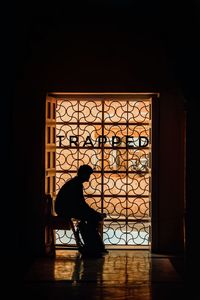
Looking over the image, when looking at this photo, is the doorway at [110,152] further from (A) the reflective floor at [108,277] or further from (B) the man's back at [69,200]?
(B) the man's back at [69,200]

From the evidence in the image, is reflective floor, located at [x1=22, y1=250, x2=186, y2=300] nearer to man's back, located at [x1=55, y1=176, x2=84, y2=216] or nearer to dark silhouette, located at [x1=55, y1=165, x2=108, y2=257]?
dark silhouette, located at [x1=55, y1=165, x2=108, y2=257]

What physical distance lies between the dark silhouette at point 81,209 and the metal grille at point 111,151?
0.74m

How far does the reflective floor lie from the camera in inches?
348

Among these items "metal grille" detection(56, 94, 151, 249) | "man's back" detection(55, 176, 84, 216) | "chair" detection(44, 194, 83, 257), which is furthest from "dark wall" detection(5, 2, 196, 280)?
"metal grille" detection(56, 94, 151, 249)

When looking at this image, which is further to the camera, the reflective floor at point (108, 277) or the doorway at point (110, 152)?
the doorway at point (110, 152)

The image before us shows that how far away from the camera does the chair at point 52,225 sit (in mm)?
11469

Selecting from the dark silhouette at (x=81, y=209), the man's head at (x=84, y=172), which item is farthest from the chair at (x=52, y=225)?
the man's head at (x=84, y=172)

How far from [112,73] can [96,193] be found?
79.5 inches

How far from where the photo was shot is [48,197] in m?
11.6

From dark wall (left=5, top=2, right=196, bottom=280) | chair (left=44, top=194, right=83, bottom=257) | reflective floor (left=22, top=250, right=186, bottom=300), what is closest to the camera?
reflective floor (left=22, top=250, right=186, bottom=300)

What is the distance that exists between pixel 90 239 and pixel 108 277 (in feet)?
5.55
